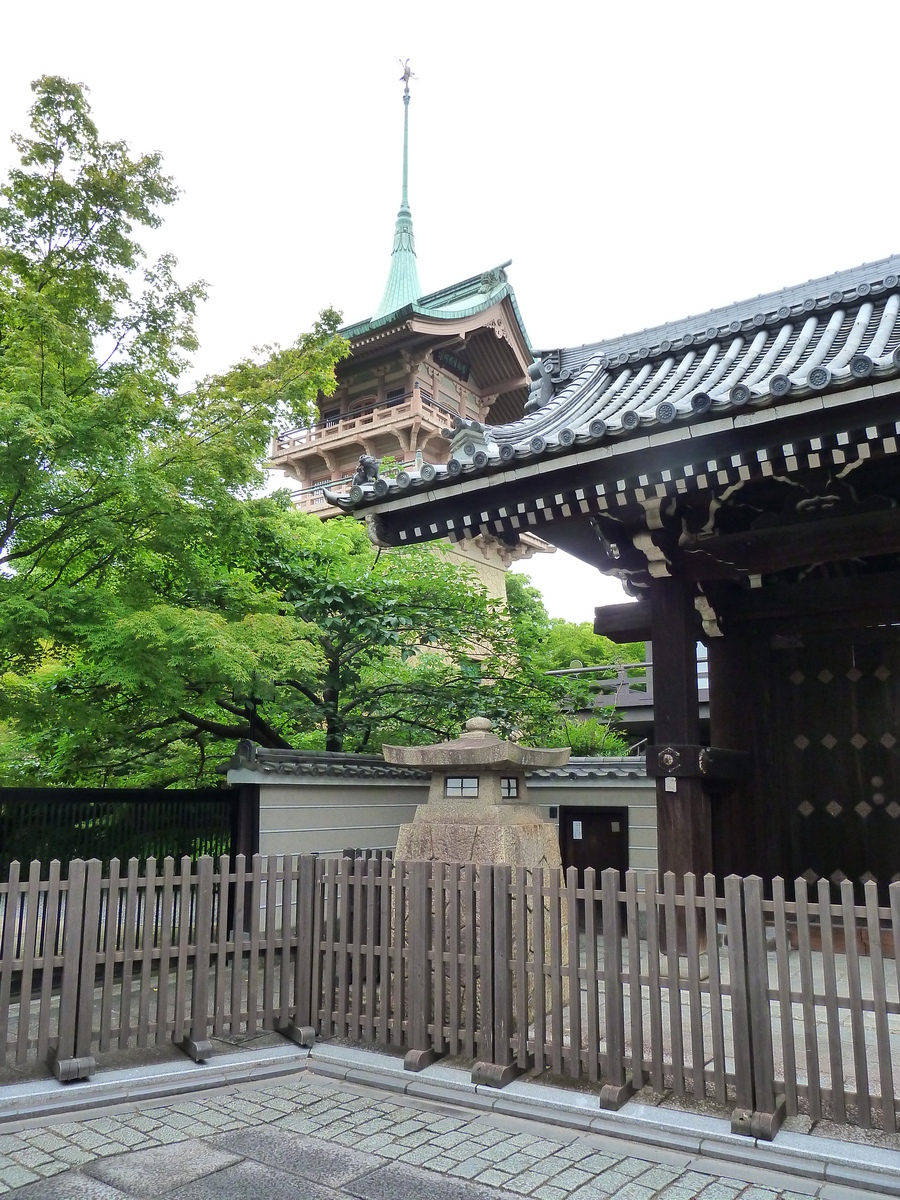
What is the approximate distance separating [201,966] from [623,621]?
18.4 ft

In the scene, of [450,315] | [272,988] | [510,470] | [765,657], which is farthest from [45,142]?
[450,315]

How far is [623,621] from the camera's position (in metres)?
9.13

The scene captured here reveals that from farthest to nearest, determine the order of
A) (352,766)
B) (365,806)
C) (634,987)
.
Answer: (365,806), (352,766), (634,987)

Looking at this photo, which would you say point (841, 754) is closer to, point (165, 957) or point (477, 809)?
point (477, 809)

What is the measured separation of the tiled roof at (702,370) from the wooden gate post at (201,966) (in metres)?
3.29

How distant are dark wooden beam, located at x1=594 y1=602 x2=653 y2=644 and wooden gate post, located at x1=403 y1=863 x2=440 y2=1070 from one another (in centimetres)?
438

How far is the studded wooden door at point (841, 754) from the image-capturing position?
7863 millimetres

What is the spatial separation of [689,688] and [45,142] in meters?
7.89

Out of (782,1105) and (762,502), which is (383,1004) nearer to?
(782,1105)

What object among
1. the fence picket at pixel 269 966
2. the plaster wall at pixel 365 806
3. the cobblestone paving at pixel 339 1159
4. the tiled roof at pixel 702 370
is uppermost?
the tiled roof at pixel 702 370

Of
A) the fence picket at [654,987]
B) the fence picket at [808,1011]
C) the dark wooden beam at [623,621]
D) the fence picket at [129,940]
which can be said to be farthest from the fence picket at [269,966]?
the dark wooden beam at [623,621]

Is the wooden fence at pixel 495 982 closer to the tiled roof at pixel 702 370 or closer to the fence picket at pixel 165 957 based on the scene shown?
the fence picket at pixel 165 957

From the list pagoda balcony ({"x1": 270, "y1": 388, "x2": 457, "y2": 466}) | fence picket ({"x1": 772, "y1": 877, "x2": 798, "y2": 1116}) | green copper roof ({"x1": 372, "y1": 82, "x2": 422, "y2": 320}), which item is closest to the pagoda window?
fence picket ({"x1": 772, "y1": 877, "x2": 798, "y2": 1116})

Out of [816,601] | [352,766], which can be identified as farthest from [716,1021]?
[352,766]
